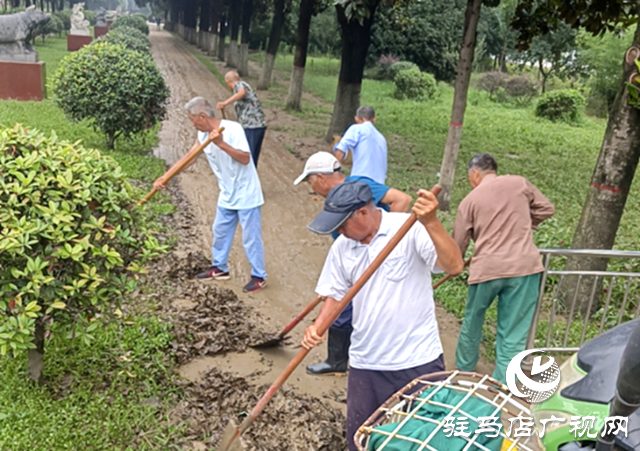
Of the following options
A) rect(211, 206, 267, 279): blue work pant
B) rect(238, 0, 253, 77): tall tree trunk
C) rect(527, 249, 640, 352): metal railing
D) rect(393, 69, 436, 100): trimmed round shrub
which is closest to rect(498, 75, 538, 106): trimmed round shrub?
rect(393, 69, 436, 100): trimmed round shrub

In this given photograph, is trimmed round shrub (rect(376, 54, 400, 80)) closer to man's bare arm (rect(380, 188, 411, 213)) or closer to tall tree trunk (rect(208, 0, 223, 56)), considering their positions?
tall tree trunk (rect(208, 0, 223, 56))

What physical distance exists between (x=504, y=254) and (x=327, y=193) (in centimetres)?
131

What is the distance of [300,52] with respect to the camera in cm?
1662

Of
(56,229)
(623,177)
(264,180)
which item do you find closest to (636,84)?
(623,177)

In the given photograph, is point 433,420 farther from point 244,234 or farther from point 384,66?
point 384,66

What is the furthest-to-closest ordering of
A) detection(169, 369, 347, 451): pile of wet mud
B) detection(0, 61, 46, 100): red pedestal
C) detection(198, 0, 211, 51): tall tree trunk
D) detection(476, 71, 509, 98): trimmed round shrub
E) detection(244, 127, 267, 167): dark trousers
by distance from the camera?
detection(198, 0, 211, 51): tall tree trunk
detection(476, 71, 509, 98): trimmed round shrub
detection(0, 61, 46, 100): red pedestal
detection(244, 127, 267, 167): dark trousers
detection(169, 369, 347, 451): pile of wet mud

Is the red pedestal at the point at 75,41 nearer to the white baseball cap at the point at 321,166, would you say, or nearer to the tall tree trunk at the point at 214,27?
the tall tree trunk at the point at 214,27

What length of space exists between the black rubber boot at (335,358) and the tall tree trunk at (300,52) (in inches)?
500

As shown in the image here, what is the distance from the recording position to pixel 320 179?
169 inches

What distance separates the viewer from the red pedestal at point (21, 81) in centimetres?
1454

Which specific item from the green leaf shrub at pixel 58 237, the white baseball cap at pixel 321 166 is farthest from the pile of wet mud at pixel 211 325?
the white baseball cap at pixel 321 166

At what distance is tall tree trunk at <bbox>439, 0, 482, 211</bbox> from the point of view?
7.85 metres

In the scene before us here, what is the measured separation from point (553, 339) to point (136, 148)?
27.2 ft

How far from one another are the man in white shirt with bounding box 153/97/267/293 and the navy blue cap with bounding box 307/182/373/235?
2.84 m
